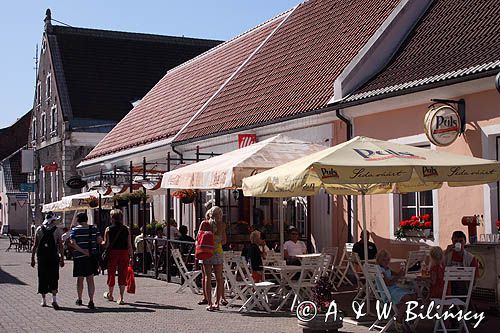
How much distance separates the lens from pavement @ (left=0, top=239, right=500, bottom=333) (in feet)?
38.3

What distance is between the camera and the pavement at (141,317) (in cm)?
1169

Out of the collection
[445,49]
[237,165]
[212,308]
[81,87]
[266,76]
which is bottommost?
[212,308]

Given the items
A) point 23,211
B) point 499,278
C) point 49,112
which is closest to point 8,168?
point 23,211

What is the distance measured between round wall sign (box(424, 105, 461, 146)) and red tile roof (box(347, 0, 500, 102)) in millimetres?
523

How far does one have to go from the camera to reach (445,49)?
51.4 ft

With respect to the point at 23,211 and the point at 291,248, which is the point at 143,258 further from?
the point at 23,211

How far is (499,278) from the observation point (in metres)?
12.4

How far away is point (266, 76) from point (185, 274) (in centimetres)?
885

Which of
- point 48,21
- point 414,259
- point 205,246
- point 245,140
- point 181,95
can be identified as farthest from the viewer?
point 48,21

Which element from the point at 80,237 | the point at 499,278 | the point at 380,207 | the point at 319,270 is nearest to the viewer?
the point at 499,278

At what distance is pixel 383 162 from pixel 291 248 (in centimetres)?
481

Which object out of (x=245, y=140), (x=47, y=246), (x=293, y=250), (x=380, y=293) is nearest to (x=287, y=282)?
(x=293, y=250)

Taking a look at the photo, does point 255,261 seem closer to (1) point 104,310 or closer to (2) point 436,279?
(1) point 104,310

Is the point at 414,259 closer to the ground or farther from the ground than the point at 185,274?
farther from the ground
